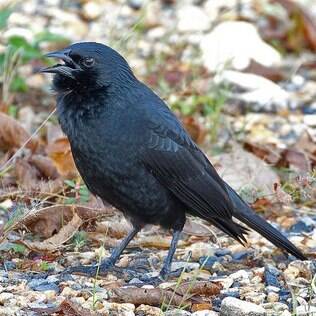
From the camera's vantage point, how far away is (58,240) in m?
5.30

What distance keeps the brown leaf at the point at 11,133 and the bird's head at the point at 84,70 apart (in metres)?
1.35

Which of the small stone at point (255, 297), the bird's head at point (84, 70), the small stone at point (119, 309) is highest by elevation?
the bird's head at point (84, 70)

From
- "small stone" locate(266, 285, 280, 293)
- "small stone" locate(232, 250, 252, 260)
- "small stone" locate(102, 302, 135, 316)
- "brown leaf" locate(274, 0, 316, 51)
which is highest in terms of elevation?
"brown leaf" locate(274, 0, 316, 51)

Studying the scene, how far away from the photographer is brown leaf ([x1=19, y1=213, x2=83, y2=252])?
5.22 metres

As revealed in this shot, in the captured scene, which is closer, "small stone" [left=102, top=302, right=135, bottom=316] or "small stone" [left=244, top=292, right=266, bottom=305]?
"small stone" [left=102, top=302, right=135, bottom=316]

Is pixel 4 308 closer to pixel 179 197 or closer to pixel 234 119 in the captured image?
pixel 179 197

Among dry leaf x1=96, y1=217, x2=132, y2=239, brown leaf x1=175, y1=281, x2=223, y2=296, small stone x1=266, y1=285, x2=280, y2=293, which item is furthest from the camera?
dry leaf x1=96, y1=217, x2=132, y2=239

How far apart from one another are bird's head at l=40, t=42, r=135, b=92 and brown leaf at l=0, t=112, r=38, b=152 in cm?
135

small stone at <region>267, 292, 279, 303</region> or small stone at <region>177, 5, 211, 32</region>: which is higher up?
small stone at <region>177, 5, 211, 32</region>

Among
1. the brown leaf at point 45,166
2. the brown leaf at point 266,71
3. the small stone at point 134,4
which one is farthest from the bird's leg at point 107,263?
the small stone at point 134,4

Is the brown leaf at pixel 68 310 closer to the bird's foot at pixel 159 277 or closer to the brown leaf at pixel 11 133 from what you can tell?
the bird's foot at pixel 159 277

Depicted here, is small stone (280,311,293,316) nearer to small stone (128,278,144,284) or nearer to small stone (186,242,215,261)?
small stone (128,278,144,284)

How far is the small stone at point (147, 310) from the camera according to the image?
4.53 meters

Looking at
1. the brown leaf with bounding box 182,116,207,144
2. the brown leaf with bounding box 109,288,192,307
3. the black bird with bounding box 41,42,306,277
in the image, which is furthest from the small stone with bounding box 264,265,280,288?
the brown leaf with bounding box 182,116,207,144
